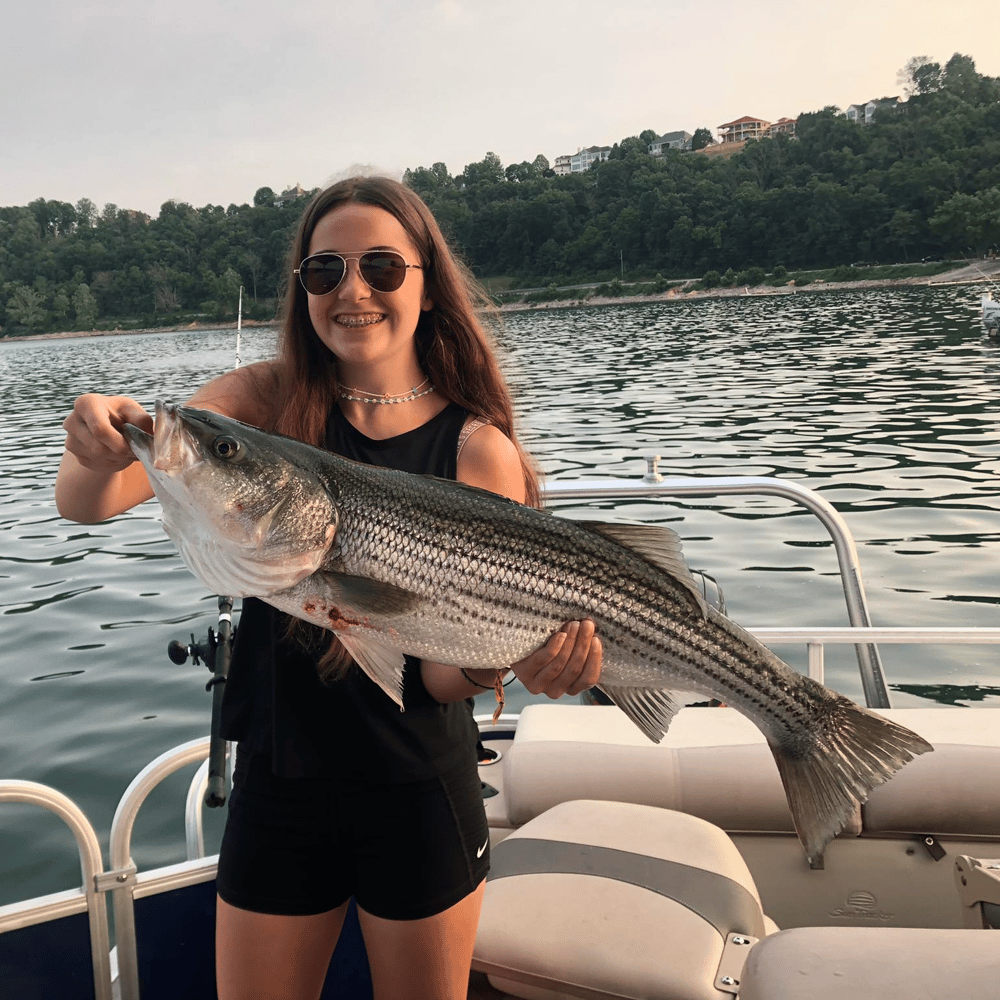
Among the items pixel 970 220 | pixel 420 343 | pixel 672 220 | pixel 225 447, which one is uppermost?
pixel 672 220

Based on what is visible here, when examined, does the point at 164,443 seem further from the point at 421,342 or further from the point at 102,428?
the point at 421,342

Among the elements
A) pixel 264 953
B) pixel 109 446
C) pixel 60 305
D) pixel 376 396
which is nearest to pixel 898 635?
pixel 376 396

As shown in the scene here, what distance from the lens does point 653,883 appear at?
310cm

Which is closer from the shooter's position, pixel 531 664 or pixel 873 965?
pixel 873 965

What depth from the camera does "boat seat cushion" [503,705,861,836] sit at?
3.74 m

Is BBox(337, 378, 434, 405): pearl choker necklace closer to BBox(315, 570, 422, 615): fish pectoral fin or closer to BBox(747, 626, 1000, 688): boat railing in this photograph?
BBox(315, 570, 422, 615): fish pectoral fin

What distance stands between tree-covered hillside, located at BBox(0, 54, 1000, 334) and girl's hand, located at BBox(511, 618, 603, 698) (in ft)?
253

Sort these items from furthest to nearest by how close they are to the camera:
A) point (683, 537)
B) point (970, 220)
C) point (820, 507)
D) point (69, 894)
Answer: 1. point (970, 220)
2. point (683, 537)
3. point (820, 507)
4. point (69, 894)

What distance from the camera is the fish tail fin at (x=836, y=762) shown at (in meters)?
2.54

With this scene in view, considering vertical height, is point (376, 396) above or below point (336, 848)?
above

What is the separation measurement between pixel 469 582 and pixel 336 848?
77 cm

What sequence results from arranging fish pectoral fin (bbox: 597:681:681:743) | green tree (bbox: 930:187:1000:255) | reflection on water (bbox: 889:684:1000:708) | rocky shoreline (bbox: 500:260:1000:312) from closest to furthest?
fish pectoral fin (bbox: 597:681:681:743)
reflection on water (bbox: 889:684:1000:708)
rocky shoreline (bbox: 500:260:1000:312)
green tree (bbox: 930:187:1000:255)

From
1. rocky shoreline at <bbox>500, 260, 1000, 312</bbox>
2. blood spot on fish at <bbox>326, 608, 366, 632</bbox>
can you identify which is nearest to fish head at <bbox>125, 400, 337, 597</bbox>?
blood spot on fish at <bbox>326, 608, 366, 632</bbox>

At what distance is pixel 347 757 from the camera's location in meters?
2.46
